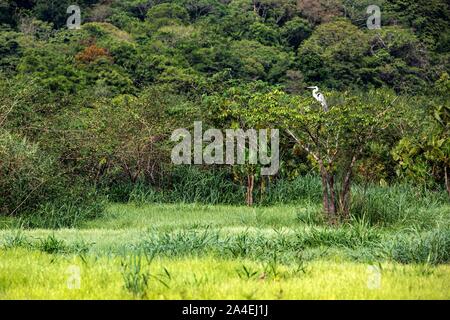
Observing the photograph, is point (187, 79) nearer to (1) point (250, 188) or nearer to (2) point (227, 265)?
(1) point (250, 188)

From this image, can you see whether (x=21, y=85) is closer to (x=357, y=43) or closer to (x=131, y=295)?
(x=131, y=295)

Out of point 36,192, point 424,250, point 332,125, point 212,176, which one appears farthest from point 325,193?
point 36,192

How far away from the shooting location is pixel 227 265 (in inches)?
245

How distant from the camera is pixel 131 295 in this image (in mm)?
5098

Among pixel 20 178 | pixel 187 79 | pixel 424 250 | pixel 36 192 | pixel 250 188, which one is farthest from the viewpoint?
pixel 187 79

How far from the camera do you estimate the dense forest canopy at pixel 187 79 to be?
1233 cm

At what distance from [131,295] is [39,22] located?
31.6 metres

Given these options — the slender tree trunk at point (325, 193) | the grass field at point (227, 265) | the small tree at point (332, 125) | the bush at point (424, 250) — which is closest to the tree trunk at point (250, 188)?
the small tree at point (332, 125)

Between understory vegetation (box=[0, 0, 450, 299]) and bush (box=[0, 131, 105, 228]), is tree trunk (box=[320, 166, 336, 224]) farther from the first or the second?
bush (box=[0, 131, 105, 228])

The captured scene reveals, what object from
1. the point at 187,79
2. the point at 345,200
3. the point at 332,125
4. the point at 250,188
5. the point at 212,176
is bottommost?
the point at 250,188

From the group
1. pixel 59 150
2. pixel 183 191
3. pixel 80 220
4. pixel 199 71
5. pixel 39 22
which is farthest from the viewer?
pixel 39 22

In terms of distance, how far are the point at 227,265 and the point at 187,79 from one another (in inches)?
775

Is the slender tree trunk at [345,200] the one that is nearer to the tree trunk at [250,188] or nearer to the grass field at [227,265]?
the grass field at [227,265]

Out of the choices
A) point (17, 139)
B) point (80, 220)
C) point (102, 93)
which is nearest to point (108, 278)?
point (80, 220)
